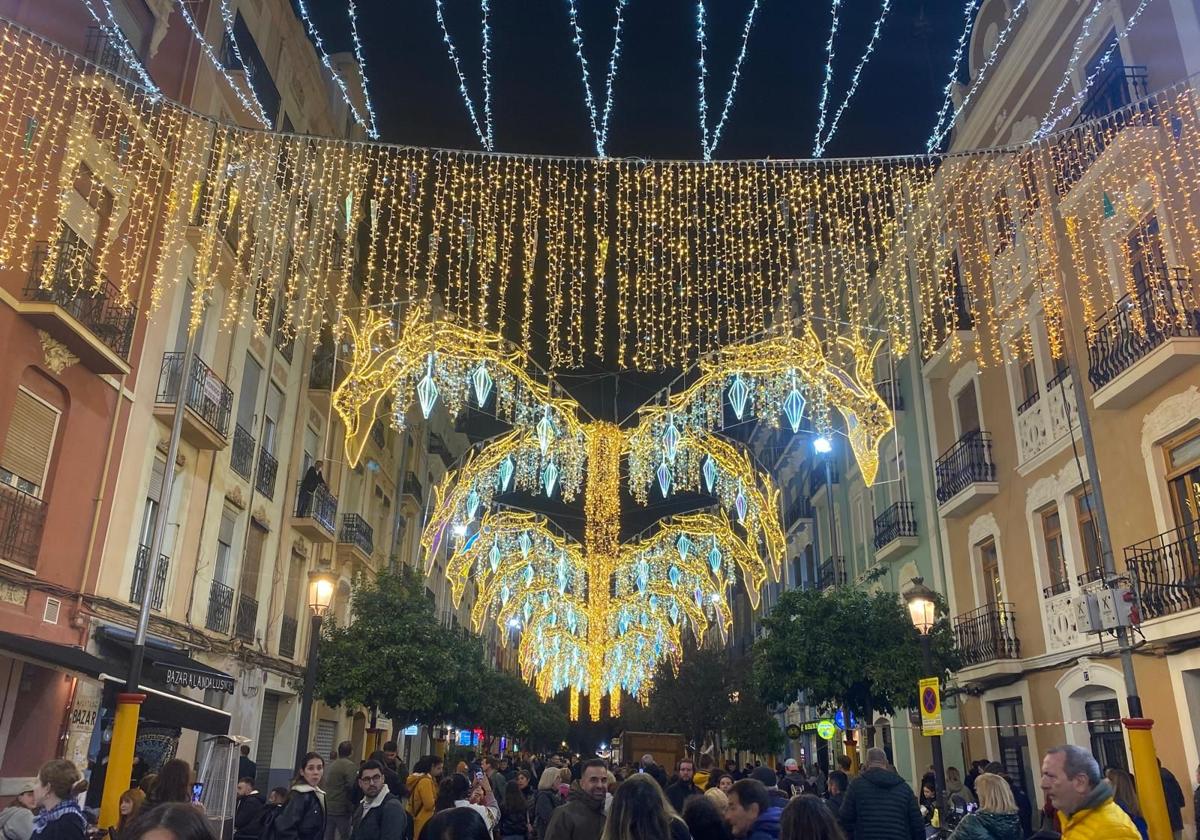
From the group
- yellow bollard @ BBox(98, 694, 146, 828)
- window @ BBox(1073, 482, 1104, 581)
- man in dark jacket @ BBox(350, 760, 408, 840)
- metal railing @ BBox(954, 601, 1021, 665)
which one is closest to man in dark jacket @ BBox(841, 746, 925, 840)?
man in dark jacket @ BBox(350, 760, 408, 840)

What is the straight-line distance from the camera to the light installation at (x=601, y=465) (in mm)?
19953

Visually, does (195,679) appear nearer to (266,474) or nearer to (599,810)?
(266,474)

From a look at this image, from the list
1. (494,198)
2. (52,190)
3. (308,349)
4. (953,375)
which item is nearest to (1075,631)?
(953,375)

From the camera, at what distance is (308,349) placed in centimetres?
2538

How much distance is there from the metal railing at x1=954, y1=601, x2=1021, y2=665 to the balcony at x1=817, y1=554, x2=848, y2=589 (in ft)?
30.6

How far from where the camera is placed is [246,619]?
829 inches

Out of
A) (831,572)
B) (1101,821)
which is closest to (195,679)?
(1101,821)

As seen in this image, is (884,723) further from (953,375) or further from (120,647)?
(120,647)

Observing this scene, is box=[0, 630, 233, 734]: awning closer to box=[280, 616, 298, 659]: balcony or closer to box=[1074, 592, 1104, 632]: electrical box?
box=[280, 616, 298, 659]: balcony

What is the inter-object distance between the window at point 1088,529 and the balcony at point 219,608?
16.8 metres

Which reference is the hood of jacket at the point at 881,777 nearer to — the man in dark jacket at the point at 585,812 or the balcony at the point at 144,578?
the man in dark jacket at the point at 585,812

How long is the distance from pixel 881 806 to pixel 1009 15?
55.6 ft

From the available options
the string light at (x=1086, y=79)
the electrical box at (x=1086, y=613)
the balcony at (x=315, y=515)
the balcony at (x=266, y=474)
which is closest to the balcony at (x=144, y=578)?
the balcony at (x=266, y=474)

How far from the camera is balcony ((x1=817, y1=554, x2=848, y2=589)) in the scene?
100.0ft
